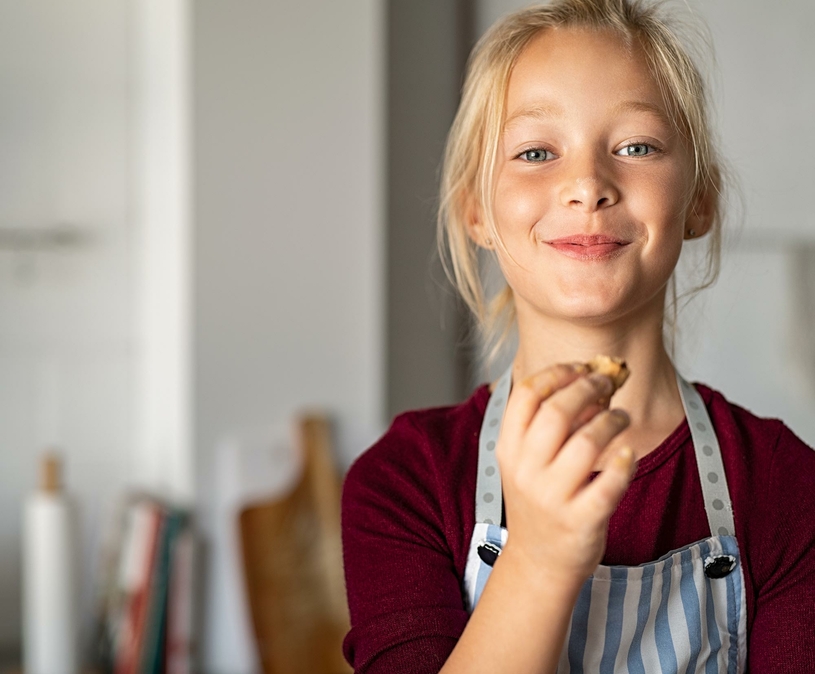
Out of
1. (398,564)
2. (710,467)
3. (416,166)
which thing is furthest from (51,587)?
(710,467)

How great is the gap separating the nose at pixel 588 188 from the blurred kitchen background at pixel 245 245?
834 mm

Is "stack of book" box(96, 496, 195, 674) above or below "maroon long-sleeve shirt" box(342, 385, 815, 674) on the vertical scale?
below

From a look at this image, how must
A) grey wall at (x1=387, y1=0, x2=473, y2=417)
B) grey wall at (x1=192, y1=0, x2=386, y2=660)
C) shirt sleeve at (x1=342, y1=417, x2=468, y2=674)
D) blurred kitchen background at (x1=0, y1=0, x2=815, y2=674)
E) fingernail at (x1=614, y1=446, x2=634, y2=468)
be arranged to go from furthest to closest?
grey wall at (x1=387, y1=0, x2=473, y2=417)
grey wall at (x1=192, y1=0, x2=386, y2=660)
blurred kitchen background at (x1=0, y1=0, x2=815, y2=674)
shirt sleeve at (x1=342, y1=417, x2=468, y2=674)
fingernail at (x1=614, y1=446, x2=634, y2=468)

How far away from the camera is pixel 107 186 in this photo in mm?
1989

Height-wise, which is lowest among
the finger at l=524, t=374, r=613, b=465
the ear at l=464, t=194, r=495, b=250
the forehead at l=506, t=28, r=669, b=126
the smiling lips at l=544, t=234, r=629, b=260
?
the finger at l=524, t=374, r=613, b=465

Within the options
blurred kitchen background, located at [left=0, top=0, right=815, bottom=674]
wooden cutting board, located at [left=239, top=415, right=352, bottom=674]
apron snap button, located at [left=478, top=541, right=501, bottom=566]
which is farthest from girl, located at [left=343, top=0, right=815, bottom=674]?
wooden cutting board, located at [left=239, top=415, right=352, bottom=674]

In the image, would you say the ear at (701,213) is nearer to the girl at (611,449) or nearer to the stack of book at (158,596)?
the girl at (611,449)

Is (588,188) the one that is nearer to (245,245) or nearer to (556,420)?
(556,420)

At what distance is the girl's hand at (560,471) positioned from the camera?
0.49 m

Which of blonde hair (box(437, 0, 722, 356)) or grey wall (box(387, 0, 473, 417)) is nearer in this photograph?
blonde hair (box(437, 0, 722, 356))

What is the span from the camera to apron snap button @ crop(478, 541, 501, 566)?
654mm

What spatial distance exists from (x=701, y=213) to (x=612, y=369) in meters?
0.24

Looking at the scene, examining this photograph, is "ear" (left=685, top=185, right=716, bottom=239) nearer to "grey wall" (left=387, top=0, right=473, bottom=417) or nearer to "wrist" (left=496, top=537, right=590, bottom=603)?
"wrist" (left=496, top=537, right=590, bottom=603)

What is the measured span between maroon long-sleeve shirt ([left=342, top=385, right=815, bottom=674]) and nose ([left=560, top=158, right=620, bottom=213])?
0.18 m
